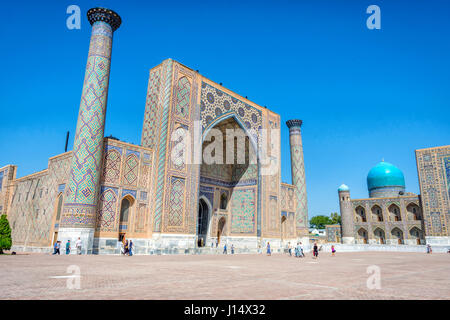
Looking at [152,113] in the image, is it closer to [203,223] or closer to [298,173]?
[203,223]

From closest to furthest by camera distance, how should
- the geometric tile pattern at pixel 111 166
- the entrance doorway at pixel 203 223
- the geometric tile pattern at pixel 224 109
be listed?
the geometric tile pattern at pixel 111 166 → the geometric tile pattern at pixel 224 109 → the entrance doorway at pixel 203 223

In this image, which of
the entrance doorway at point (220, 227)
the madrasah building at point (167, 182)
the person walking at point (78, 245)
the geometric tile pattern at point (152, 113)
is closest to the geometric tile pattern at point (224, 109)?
the madrasah building at point (167, 182)

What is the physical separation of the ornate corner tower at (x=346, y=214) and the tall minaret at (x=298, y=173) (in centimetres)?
1263

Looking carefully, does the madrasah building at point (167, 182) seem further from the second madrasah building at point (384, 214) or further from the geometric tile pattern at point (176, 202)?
the second madrasah building at point (384, 214)

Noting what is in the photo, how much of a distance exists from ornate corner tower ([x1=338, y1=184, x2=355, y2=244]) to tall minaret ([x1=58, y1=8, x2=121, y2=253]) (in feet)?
97.0

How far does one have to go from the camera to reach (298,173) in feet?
84.1

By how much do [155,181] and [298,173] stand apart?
14.0 meters

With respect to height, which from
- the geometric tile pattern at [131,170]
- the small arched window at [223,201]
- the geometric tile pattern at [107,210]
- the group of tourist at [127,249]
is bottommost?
the group of tourist at [127,249]

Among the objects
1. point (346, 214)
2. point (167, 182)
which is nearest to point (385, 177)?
point (346, 214)

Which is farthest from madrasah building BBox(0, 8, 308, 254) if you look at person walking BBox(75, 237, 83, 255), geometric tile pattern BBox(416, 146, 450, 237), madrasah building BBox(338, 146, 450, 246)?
madrasah building BBox(338, 146, 450, 246)

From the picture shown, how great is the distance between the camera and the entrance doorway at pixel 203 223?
20.4m

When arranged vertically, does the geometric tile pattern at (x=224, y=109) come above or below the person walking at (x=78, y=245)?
above
